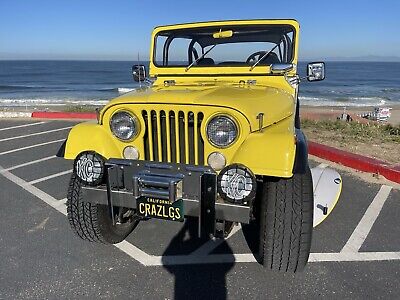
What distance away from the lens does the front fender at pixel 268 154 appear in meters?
2.35

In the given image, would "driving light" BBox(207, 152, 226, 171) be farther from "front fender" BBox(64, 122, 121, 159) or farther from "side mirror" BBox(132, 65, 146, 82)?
"side mirror" BBox(132, 65, 146, 82)

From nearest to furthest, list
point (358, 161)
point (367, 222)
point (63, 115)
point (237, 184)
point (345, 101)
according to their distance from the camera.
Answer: point (237, 184)
point (367, 222)
point (358, 161)
point (63, 115)
point (345, 101)

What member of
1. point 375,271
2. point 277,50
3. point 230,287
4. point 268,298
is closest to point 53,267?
point 230,287

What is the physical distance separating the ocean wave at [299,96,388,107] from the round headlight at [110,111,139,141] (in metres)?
24.5

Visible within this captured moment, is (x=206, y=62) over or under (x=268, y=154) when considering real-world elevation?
over

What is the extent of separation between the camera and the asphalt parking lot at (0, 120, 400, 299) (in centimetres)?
272

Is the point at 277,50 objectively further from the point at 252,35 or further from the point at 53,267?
the point at 53,267

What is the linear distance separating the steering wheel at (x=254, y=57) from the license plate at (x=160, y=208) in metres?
2.01

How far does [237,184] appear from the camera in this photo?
237cm

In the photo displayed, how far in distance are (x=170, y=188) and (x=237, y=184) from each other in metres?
0.44

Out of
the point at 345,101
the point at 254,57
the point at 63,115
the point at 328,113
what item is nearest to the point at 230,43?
the point at 254,57

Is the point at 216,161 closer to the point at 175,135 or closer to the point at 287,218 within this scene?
the point at 175,135

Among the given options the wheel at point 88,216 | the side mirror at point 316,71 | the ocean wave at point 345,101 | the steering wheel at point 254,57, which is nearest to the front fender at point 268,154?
the wheel at point 88,216

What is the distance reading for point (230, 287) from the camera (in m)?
2.75
